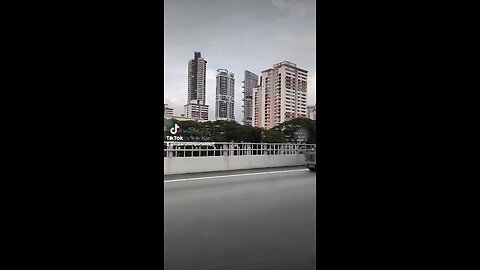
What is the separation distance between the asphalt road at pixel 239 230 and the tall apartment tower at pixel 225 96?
48.6ft

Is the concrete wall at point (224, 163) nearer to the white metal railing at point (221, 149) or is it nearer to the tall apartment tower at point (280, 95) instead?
the white metal railing at point (221, 149)

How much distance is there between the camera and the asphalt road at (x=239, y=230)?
2.14 metres

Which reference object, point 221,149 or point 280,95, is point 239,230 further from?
point 280,95

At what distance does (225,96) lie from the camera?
2253 cm

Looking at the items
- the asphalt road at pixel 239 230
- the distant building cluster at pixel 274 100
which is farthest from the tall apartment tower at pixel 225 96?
the asphalt road at pixel 239 230

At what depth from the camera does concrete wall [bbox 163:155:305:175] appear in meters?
8.32

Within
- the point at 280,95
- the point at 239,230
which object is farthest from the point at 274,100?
the point at 239,230

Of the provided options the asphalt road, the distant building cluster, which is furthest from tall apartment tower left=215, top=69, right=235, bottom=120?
the asphalt road

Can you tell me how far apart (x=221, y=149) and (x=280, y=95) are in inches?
367
